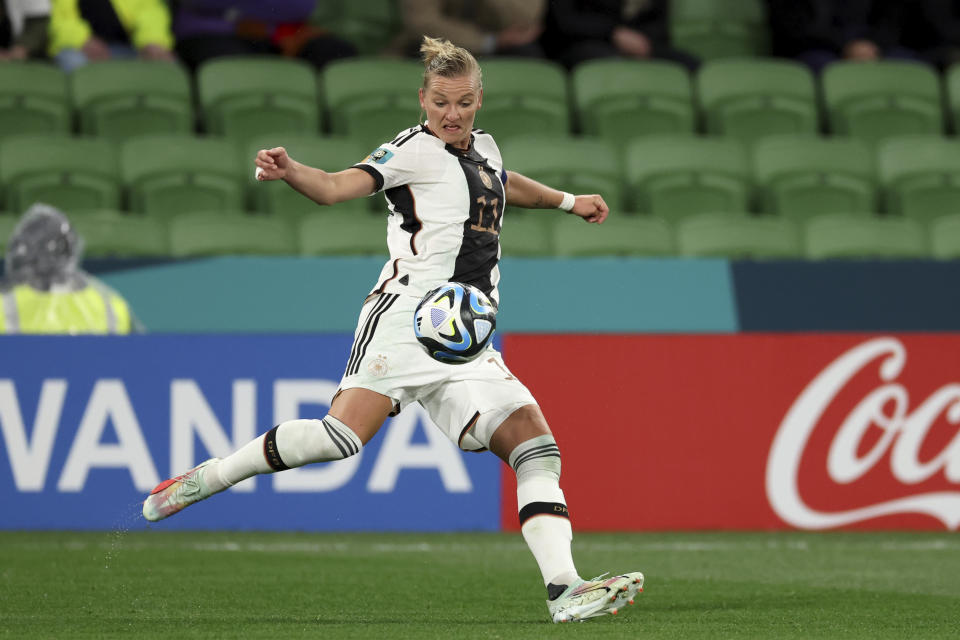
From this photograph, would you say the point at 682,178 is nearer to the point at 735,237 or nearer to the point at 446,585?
the point at 735,237

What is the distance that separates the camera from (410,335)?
5000 millimetres

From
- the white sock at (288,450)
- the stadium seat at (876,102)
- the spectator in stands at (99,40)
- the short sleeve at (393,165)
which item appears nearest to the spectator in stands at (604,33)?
the stadium seat at (876,102)

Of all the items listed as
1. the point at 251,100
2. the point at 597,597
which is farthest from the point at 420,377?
the point at 251,100

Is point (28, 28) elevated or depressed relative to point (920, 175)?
elevated

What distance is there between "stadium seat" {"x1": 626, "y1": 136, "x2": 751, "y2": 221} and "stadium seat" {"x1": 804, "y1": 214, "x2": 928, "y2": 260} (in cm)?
63

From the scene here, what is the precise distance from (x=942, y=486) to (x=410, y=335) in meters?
4.12

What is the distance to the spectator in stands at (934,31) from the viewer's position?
1256cm

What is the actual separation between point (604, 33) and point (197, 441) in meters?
5.34

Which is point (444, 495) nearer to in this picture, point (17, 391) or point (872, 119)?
point (17, 391)

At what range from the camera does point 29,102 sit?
10328 mm

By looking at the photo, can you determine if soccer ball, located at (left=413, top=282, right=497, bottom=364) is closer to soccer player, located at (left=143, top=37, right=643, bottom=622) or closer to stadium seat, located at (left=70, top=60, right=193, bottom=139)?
soccer player, located at (left=143, top=37, right=643, bottom=622)

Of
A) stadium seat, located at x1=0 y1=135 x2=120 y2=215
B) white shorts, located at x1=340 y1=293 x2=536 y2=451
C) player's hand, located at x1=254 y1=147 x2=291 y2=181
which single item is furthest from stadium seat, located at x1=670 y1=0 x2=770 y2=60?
player's hand, located at x1=254 y1=147 x2=291 y2=181

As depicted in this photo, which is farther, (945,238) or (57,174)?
(945,238)

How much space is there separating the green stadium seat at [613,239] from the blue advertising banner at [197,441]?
6.98 feet
